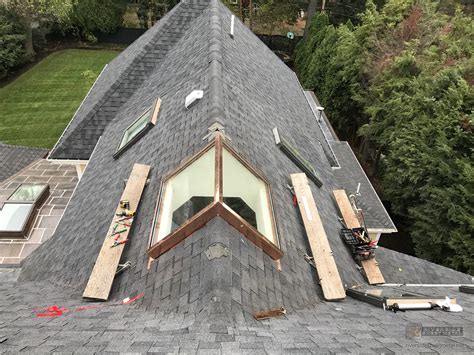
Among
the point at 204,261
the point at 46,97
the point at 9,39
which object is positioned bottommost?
the point at 204,261

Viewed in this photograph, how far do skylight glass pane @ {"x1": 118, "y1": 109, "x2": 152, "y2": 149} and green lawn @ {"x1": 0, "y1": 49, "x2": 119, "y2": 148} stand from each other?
1072 centimetres

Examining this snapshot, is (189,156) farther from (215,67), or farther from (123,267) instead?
(215,67)

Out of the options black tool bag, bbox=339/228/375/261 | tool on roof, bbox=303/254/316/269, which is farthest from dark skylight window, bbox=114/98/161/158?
black tool bag, bbox=339/228/375/261

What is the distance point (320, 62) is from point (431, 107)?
38.8ft

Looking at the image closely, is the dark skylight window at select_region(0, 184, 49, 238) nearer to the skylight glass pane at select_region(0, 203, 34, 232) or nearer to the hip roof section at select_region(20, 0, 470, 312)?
the skylight glass pane at select_region(0, 203, 34, 232)

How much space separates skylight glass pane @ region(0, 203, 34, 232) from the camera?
41.6 feet

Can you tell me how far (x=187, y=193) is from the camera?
19.6 ft

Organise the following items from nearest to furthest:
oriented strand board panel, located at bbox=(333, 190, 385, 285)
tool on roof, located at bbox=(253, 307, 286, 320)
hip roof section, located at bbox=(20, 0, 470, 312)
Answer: tool on roof, located at bbox=(253, 307, 286, 320), hip roof section, located at bbox=(20, 0, 470, 312), oriented strand board panel, located at bbox=(333, 190, 385, 285)

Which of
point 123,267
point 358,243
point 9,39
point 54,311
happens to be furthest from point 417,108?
point 9,39

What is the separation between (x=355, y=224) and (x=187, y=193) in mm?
4203

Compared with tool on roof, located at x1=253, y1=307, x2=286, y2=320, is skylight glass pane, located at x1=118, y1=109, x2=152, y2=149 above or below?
above

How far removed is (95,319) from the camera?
4.25m

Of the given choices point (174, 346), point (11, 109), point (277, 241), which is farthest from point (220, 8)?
point (11, 109)

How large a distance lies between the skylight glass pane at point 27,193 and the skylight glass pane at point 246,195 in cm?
1115
